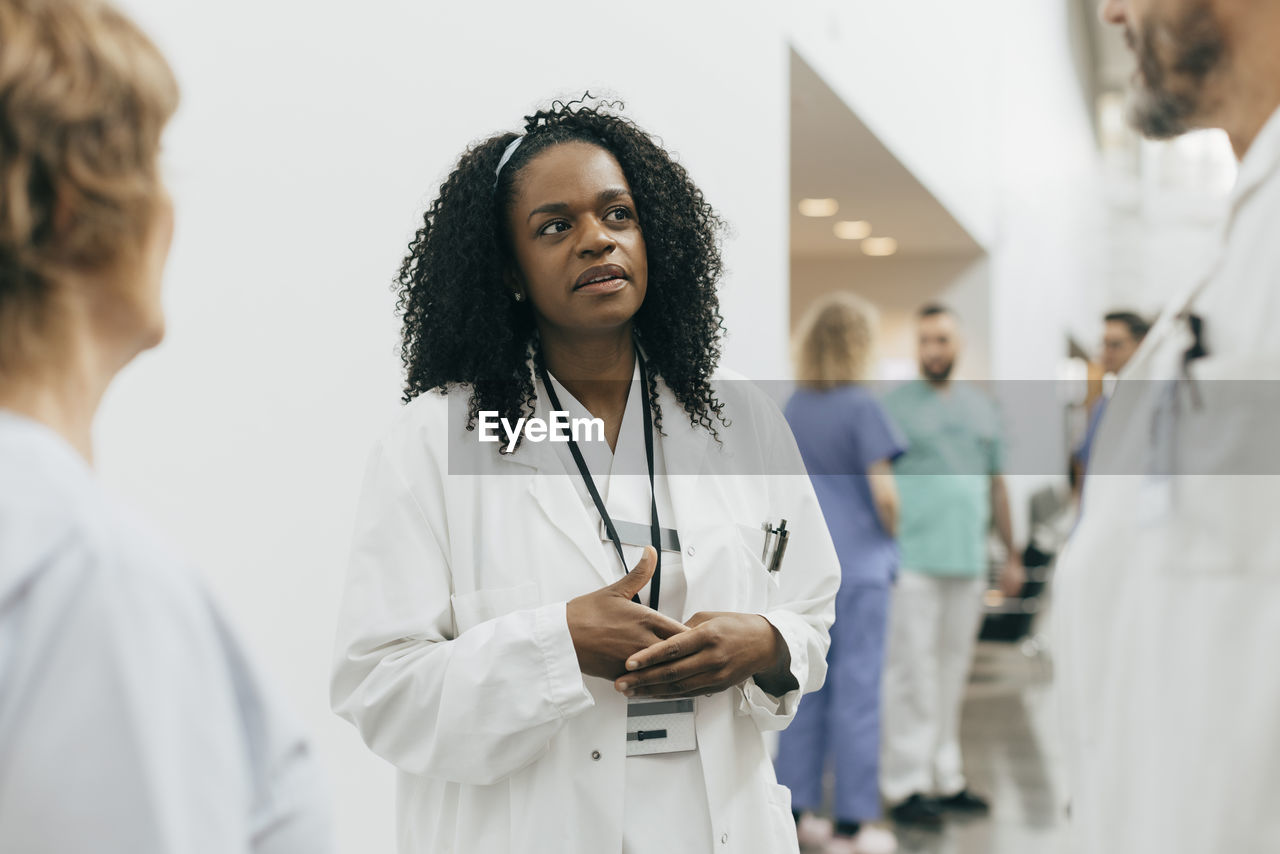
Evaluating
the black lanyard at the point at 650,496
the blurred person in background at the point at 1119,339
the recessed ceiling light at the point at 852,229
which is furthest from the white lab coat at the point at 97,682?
the recessed ceiling light at the point at 852,229

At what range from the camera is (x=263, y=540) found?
2.00m

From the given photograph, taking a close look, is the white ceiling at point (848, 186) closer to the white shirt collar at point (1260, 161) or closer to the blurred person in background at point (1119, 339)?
the blurred person in background at point (1119, 339)

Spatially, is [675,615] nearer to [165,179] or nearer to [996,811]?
[165,179]

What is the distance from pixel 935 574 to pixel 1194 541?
3684mm

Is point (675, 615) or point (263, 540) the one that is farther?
point (263, 540)

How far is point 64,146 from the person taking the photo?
2.38 ft

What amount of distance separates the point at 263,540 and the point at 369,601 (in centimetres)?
57

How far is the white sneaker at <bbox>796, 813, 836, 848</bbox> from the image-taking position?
411 cm

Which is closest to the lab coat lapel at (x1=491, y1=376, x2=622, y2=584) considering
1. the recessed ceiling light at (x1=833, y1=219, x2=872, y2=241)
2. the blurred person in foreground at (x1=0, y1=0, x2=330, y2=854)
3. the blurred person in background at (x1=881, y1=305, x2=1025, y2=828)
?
the blurred person in foreground at (x1=0, y1=0, x2=330, y2=854)

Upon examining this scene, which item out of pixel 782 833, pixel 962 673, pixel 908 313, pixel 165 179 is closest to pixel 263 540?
pixel 782 833

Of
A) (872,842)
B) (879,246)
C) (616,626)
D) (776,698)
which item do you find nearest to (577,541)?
(616,626)

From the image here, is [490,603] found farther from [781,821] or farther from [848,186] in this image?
[848,186]

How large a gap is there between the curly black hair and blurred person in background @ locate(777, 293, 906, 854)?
2167mm

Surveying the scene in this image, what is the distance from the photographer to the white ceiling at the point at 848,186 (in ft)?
18.3
